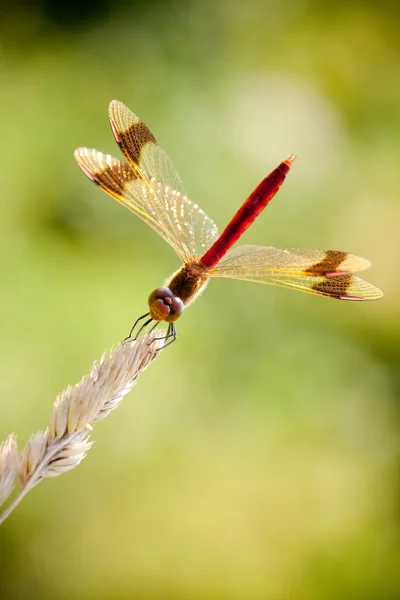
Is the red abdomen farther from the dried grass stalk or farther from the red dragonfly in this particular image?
the dried grass stalk

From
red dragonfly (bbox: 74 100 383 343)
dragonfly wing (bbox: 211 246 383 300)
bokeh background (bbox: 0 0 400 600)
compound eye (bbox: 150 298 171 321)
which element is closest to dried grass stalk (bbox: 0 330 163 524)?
compound eye (bbox: 150 298 171 321)

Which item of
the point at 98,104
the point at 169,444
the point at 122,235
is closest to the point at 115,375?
the point at 169,444

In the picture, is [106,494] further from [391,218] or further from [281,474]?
[391,218]

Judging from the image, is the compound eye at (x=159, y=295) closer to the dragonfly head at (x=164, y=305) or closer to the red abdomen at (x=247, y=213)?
the dragonfly head at (x=164, y=305)

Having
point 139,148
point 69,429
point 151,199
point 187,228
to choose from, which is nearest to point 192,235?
point 187,228

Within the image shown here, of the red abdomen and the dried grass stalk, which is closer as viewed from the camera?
the dried grass stalk

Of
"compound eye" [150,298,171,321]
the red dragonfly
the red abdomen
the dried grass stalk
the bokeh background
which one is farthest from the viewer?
the bokeh background

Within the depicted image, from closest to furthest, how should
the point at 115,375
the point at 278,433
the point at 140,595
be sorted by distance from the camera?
the point at 115,375, the point at 140,595, the point at 278,433
